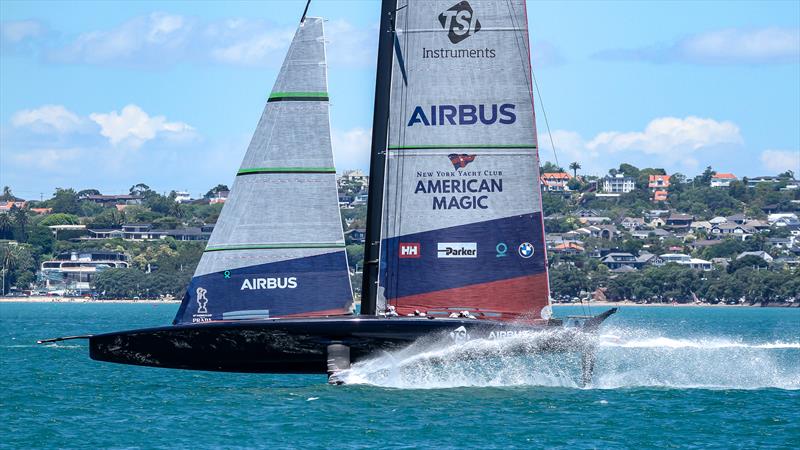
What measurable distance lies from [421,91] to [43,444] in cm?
968

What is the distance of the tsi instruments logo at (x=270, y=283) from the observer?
92.0 feet

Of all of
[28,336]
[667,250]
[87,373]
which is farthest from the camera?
[667,250]

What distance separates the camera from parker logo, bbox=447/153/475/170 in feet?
92.8

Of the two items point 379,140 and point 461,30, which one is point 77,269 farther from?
point 461,30

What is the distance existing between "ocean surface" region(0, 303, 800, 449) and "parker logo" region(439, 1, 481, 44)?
19.0 ft

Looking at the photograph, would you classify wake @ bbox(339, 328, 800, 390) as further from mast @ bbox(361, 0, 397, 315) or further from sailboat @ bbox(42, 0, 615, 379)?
mast @ bbox(361, 0, 397, 315)

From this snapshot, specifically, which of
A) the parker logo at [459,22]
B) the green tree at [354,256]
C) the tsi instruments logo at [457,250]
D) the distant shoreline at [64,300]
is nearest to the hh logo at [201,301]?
the tsi instruments logo at [457,250]

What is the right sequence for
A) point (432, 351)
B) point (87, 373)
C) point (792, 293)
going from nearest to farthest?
point (432, 351)
point (87, 373)
point (792, 293)

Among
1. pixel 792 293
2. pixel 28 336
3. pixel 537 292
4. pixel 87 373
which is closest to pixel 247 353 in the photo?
pixel 537 292

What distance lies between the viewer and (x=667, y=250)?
180 meters

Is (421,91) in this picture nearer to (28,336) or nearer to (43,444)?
(43,444)

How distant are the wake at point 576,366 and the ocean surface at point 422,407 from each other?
0.05 metres

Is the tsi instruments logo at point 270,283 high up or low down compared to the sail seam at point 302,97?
down

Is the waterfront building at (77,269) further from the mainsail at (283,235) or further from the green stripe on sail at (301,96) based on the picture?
the green stripe on sail at (301,96)
